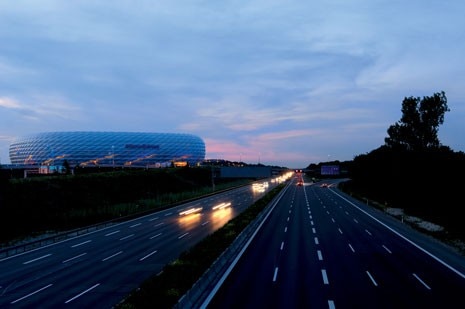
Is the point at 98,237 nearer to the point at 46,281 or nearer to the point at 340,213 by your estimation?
the point at 46,281

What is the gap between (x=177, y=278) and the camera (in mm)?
20078

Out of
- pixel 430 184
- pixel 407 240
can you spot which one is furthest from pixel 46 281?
pixel 430 184

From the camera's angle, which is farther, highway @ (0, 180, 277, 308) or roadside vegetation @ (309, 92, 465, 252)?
roadside vegetation @ (309, 92, 465, 252)

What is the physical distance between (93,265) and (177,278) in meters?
9.82

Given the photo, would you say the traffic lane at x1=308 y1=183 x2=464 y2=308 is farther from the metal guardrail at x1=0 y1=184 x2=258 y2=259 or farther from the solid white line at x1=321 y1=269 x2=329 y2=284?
the metal guardrail at x1=0 y1=184 x2=258 y2=259

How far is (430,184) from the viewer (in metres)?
55.6

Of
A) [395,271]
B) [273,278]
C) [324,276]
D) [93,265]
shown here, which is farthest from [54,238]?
[395,271]

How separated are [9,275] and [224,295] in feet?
51.0

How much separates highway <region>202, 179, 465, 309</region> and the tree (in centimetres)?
5515

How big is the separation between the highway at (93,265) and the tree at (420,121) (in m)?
61.3

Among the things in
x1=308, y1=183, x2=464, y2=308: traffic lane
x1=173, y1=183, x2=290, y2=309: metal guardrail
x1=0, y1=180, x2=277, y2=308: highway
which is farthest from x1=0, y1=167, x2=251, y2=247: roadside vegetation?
x1=308, y1=183, x2=464, y2=308: traffic lane

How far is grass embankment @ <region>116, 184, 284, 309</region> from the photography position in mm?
16344

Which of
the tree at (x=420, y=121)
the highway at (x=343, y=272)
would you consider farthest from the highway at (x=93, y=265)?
the tree at (x=420, y=121)

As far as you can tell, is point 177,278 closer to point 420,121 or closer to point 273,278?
point 273,278
